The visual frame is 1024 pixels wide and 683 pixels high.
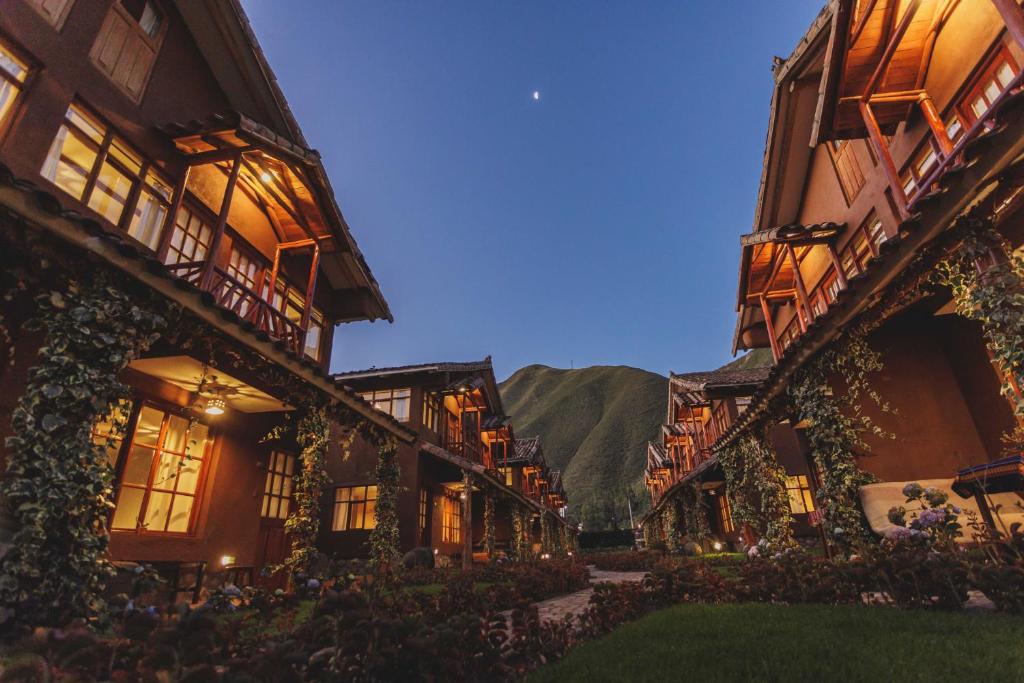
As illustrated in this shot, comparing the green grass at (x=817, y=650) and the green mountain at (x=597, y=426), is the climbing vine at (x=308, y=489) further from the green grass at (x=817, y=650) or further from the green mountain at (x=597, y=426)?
the green mountain at (x=597, y=426)

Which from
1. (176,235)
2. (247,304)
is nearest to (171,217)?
(176,235)

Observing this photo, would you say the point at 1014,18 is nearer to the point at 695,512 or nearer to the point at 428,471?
the point at 428,471

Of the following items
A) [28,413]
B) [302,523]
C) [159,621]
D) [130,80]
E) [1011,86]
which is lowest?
[159,621]

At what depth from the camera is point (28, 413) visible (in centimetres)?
412

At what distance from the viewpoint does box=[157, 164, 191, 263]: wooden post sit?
7328 mm

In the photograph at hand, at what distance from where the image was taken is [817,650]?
341cm

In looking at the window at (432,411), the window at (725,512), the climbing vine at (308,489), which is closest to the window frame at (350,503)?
the window at (432,411)

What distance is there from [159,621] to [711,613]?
535cm

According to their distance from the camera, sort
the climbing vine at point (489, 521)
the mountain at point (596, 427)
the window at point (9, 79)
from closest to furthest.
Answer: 1. the window at point (9, 79)
2. the climbing vine at point (489, 521)
3. the mountain at point (596, 427)

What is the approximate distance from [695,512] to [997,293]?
19718 millimetres

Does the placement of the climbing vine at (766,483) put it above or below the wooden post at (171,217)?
below

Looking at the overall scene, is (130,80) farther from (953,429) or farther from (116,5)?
(953,429)

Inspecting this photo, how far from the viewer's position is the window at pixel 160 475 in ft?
24.8

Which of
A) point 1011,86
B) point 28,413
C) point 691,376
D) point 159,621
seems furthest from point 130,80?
point 691,376
